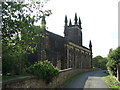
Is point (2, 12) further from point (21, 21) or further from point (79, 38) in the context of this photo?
point (79, 38)

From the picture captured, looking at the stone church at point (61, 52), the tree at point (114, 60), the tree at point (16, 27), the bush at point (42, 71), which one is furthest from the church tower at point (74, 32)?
the tree at point (16, 27)

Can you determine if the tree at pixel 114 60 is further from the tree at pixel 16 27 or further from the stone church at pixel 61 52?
Result: the tree at pixel 16 27

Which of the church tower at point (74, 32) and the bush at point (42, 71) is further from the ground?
the church tower at point (74, 32)

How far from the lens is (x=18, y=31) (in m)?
7.38

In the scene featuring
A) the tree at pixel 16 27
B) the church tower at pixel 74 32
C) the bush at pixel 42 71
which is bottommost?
the bush at pixel 42 71

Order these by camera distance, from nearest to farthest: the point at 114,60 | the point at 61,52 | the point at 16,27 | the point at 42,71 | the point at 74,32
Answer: the point at 16,27
the point at 42,71
the point at 114,60
the point at 61,52
the point at 74,32

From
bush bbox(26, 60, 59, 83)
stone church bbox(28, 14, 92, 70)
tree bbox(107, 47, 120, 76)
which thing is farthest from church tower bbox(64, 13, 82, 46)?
bush bbox(26, 60, 59, 83)

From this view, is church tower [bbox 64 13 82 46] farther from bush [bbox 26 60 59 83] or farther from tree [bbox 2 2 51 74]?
tree [bbox 2 2 51 74]

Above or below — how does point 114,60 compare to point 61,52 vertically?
below

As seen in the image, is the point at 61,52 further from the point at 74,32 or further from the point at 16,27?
the point at 16,27

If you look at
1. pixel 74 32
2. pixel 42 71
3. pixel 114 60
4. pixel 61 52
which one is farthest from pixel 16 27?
pixel 74 32

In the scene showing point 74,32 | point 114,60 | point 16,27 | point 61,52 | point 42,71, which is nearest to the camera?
point 16,27

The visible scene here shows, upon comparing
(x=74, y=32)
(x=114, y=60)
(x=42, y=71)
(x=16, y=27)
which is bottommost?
(x=42, y=71)

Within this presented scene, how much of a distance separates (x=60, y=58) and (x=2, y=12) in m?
29.3
